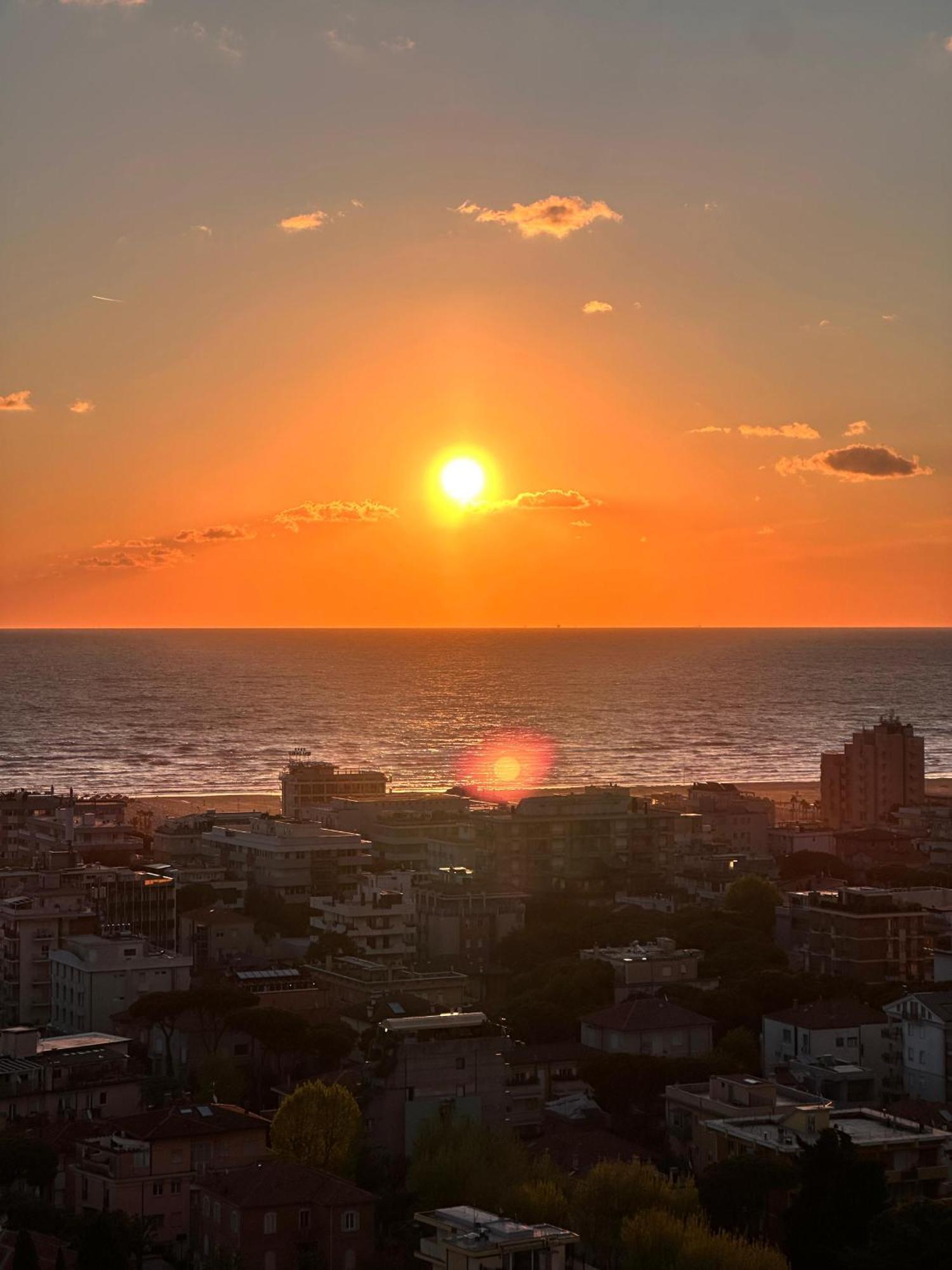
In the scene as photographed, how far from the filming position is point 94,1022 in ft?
186

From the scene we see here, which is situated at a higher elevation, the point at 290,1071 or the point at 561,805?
the point at 561,805

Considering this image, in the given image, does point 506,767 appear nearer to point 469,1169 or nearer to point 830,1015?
point 830,1015

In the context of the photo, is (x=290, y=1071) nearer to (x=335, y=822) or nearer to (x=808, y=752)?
(x=335, y=822)

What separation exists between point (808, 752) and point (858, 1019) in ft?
443

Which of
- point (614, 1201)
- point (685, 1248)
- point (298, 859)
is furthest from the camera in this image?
point (298, 859)

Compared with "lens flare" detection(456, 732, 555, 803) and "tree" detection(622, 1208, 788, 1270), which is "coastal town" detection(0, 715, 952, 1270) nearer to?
"tree" detection(622, 1208, 788, 1270)

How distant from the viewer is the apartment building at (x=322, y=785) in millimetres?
110938

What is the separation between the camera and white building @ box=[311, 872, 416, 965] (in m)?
65.4

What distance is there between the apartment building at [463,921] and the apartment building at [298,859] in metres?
6.26

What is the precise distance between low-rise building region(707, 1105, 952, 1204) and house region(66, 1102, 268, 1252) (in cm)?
1029

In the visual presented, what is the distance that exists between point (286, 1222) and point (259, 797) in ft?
323

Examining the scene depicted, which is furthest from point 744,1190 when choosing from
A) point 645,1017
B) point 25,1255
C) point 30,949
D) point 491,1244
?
point 30,949

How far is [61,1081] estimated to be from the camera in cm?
4550

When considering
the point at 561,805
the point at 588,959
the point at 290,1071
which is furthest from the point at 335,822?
the point at 290,1071
